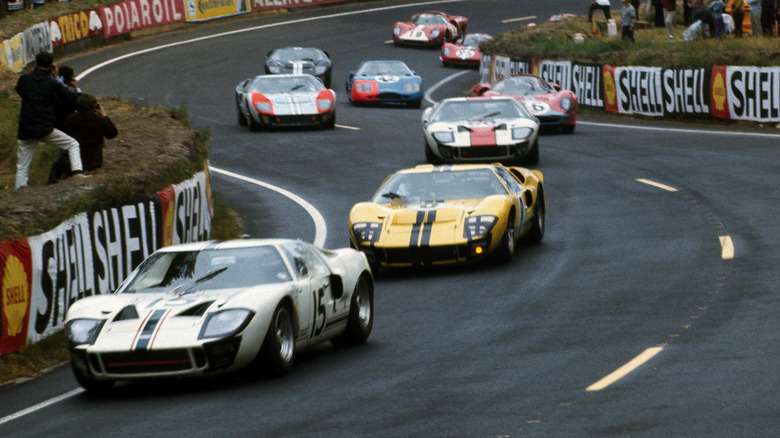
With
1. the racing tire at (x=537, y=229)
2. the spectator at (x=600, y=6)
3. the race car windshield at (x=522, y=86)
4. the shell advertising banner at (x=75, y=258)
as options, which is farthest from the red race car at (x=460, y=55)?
the shell advertising banner at (x=75, y=258)

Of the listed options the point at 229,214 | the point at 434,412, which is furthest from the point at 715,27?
the point at 434,412

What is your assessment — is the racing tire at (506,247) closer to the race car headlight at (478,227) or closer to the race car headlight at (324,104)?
the race car headlight at (478,227)

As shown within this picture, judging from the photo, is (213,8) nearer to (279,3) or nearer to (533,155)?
(279,3)

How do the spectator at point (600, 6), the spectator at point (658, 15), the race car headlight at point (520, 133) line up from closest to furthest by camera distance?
the race car headlight at point (520, 133) → the spectator at point (658, 15) → the spectator at point (600, 6)

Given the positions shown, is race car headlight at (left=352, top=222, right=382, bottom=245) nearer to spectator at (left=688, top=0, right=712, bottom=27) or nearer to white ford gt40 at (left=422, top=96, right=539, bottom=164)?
white ford gt40 at (left=422, top=96, right=539, bottom=164)

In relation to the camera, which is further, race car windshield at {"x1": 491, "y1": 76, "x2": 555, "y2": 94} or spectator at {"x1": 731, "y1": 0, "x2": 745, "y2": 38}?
spectator at {"x1": 731, "y1": 0, "x2": 745, "y2": 38}

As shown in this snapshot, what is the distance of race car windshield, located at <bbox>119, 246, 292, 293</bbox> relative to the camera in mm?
9547

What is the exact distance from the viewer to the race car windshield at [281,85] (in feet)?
93.9

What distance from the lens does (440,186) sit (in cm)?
1544

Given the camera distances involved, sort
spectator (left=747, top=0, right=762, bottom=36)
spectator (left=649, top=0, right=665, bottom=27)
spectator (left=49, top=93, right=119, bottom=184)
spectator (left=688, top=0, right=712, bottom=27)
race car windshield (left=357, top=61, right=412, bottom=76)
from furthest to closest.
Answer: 1. spectator (left=649, top=0, right=665, bottom=27)
2. race car windshield (left=357, top=61, right=412, bottom=76)
3. spectator (left=688, top=0, right=712, bottom=27)
4. spectator (left=747, top=0, right=762, bottom=36)
5. spectator (left=49, top=93, right=119, bottom=184)

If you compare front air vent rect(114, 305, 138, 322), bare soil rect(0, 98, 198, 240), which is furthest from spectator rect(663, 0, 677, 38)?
front air vent rect(114, 305, 138, 322)

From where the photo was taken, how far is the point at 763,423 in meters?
6.95

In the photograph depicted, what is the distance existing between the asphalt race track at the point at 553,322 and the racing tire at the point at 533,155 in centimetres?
55

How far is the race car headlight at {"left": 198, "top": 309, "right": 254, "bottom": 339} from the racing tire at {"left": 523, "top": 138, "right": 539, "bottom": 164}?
1430 cm
